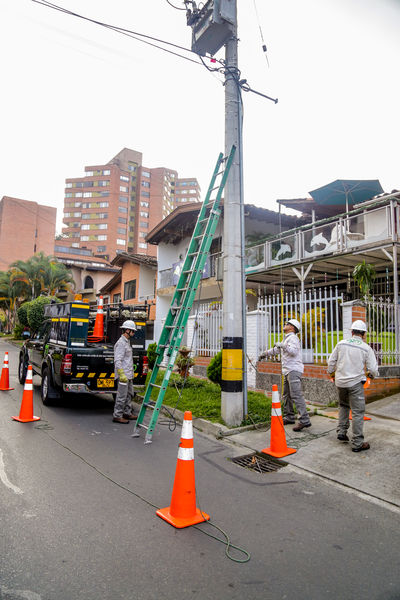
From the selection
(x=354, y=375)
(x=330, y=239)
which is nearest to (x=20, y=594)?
(x=354, y=375)

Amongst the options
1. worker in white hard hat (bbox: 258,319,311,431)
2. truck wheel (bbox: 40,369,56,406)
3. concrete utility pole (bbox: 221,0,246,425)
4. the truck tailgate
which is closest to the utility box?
concrete utility pole (bbox: 221,0,246,425)

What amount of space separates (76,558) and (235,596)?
1.15 m

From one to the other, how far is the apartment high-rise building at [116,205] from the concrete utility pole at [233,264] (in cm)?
7351

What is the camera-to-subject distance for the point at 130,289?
28047 millimetres

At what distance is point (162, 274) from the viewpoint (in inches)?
926

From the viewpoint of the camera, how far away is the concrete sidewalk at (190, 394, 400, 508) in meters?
4.45

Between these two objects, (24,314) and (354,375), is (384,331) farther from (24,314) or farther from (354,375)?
(24,314)

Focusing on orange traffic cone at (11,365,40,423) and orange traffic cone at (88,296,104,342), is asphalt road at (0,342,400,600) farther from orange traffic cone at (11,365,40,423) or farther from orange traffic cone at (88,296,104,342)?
orange traffic cone at (88,296,104,342)

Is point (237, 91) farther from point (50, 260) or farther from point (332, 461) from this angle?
point (50, 260)

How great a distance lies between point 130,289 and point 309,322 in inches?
789

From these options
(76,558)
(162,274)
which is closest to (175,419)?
(76,558)

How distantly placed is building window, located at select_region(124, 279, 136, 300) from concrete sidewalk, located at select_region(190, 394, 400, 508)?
2120 centimetres

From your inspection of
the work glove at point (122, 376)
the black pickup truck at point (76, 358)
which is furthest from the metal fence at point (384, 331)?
the work glove at point (122, 376)

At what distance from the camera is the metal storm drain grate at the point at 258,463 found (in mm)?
4977
